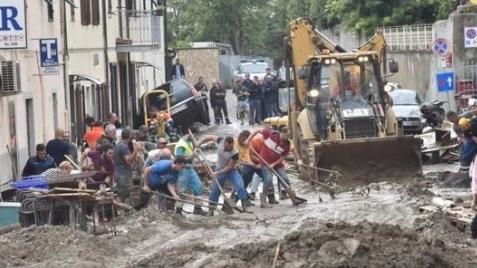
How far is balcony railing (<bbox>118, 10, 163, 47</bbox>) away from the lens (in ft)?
140

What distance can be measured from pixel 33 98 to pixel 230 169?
23.8 ft

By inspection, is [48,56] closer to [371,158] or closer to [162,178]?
[162,178]

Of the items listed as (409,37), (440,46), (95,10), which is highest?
(95,10)

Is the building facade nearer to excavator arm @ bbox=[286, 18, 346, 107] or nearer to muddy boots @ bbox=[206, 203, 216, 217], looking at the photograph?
muddy boots @ bbox=[206, 203, 216, 217]

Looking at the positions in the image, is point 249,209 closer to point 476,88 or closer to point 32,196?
point 32,196

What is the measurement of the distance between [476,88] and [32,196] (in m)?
25.5

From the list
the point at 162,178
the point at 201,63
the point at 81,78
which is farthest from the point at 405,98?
the point at 201,63

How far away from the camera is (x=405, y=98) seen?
37.5 m

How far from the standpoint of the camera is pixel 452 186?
24062 mm

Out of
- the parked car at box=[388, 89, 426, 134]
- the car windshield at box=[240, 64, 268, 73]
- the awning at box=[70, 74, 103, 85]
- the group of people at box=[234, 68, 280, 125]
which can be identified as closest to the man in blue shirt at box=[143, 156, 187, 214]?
the awning at box=[70, 74, 103, 85]

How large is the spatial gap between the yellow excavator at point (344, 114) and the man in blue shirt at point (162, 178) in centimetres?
428

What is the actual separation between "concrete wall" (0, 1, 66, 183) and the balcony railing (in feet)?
38.3

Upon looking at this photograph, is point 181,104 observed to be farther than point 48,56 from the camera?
Yes

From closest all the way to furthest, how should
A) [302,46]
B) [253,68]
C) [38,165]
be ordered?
[38,165] → [302,46] → [253,68]
